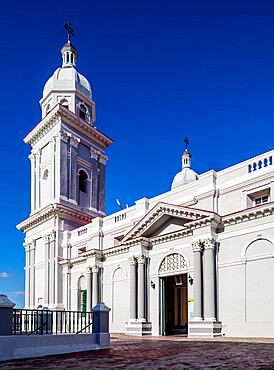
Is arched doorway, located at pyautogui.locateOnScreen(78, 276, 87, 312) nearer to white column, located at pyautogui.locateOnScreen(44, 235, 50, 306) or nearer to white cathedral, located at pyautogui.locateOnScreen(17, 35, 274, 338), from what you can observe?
white cathedral, located at pyautogui.locateOnScreen(17, 35, 274, 338)

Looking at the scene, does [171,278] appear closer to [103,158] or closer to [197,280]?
[197,280]

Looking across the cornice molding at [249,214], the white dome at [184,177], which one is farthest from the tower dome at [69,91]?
the cornice molding at [249,214]

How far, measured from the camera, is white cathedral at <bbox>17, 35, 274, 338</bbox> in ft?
A: 65.4

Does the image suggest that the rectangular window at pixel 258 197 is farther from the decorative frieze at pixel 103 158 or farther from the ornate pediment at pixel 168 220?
the decorative frieze at pixel 103 158

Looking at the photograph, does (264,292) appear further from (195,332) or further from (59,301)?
(59,301)

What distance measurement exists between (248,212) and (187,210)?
143 inches

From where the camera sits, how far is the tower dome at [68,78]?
38219 millimetres

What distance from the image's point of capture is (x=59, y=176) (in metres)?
34.1

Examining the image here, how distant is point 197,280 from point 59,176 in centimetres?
1724

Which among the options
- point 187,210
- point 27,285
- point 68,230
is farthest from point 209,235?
point 27,285

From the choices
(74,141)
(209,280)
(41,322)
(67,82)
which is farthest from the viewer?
(67,82)

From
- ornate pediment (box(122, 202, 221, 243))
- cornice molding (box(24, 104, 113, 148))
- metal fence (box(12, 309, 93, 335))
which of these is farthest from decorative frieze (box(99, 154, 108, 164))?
metal fence (box(12, 309, 93, 335))

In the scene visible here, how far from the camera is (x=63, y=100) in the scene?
37781 mm

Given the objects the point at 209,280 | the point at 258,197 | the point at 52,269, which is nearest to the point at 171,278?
the point at 209,280
